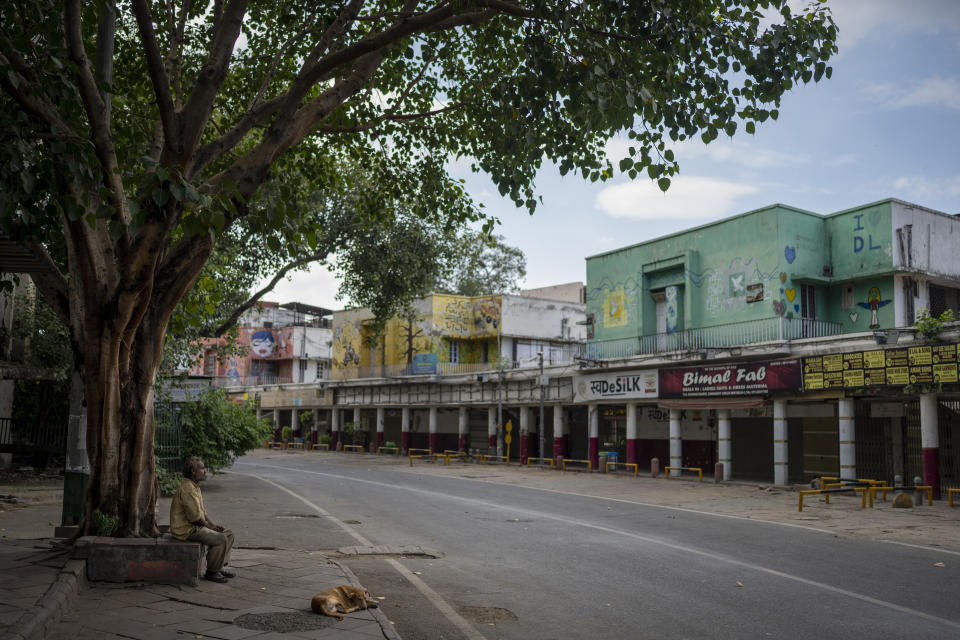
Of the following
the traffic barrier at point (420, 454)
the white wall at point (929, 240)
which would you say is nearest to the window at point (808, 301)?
the white wall at point (929, 240)

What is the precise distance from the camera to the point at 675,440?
28859mm

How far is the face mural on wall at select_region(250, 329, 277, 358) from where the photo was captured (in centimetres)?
6581

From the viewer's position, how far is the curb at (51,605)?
537 centimetres

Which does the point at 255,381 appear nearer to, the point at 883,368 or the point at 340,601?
A: the point at 883,368

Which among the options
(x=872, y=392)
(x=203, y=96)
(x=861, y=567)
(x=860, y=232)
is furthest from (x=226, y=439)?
(x=860, y=232)

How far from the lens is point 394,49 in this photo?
1177 centimetres

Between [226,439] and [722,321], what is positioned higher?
[722,321]

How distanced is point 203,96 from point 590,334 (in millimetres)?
28568

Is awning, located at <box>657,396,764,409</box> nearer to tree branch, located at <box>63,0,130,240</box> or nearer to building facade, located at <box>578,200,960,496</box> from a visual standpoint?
building facade, located at <box>578,200,960,496</box>

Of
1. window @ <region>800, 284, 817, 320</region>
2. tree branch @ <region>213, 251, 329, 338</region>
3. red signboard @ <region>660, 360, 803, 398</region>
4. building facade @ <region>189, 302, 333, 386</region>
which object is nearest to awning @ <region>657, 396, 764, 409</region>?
red signboard @ <region>660, 360, 803, 398</region>

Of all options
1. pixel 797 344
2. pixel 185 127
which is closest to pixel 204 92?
pixel 185 127

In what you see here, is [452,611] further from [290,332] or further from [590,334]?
[290,332]

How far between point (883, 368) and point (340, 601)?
1875cm

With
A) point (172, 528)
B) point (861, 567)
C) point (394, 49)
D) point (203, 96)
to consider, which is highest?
point (394, 49)
